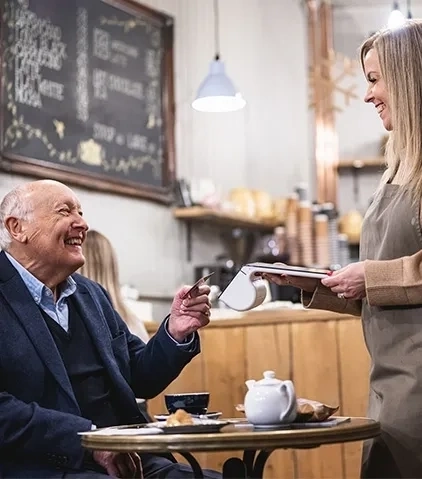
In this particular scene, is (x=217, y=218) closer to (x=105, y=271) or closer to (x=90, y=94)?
(x=90, y=94)

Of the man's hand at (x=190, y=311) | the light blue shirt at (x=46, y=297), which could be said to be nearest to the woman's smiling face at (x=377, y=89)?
the man's hand at (x=190, y=311)

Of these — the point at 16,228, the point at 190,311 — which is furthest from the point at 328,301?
the point at 16,228

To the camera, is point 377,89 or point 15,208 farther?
point 15,208

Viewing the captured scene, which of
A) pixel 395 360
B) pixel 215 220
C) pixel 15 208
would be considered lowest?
pixel 395 360

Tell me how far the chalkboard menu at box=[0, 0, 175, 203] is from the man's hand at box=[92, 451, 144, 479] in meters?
2.85

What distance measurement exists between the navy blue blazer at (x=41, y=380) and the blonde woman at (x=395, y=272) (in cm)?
59

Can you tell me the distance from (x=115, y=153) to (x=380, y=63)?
3630 mm

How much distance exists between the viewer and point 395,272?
94.7 inches

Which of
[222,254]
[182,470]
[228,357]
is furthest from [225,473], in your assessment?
[222,254]

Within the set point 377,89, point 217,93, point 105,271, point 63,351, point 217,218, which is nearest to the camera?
point 377,89

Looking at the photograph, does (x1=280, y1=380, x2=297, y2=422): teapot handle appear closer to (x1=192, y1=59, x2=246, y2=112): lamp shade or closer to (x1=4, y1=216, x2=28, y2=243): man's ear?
(x1=4, y1=216, x2=28, y2=243): man's ear

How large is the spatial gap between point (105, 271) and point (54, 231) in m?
1.25

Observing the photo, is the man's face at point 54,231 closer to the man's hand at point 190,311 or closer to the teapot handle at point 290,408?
the man's hand at point 190,311

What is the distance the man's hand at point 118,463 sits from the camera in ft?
8.30
